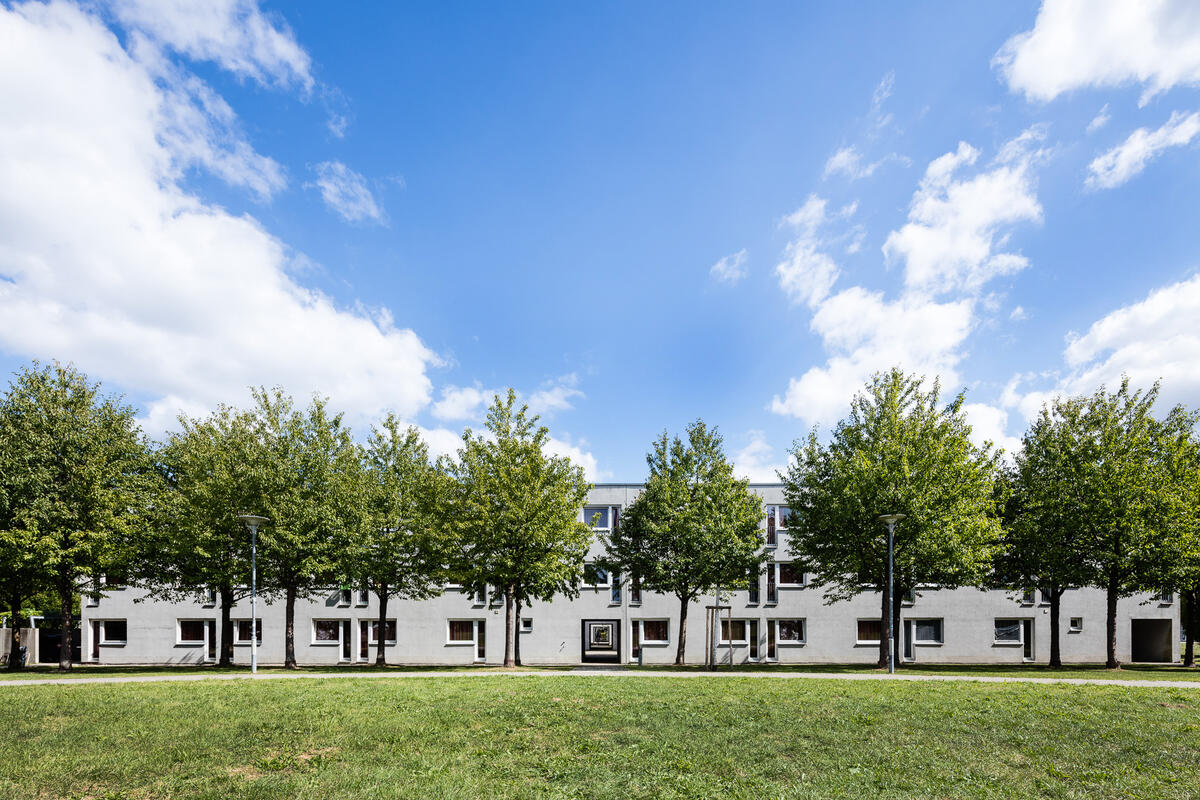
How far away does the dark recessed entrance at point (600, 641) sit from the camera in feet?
133

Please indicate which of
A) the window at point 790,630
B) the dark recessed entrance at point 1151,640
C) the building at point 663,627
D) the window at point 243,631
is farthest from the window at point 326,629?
the dark recessed entrance at point 1151,640

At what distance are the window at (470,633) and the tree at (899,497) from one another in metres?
19.7

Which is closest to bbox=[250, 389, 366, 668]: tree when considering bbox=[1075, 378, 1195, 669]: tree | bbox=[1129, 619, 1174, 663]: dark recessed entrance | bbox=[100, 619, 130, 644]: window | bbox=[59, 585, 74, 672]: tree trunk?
bbox=[59, 585, 74, 672]: tree trunk

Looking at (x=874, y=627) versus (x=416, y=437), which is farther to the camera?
(x=874, y=627)

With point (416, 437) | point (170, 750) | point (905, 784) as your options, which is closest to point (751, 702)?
point (905, 784)

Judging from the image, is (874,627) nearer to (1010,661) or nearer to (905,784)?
(1010,661)

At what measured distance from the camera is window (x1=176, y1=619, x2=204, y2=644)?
41.4m

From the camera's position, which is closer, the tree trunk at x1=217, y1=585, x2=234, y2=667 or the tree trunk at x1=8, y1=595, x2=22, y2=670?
the tree trunk at x1=8, y1=595, x2=22, y2=670

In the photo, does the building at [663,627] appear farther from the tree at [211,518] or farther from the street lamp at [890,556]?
the street lamp at [890,556]

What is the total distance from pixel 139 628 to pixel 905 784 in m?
46.2

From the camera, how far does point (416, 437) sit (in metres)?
33.2

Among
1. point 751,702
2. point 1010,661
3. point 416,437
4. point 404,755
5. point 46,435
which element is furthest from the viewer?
point 1010,661

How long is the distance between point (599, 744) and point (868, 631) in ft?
112

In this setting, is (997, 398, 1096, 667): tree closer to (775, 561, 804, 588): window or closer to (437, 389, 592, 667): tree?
(775, 561, 804, 588): window
